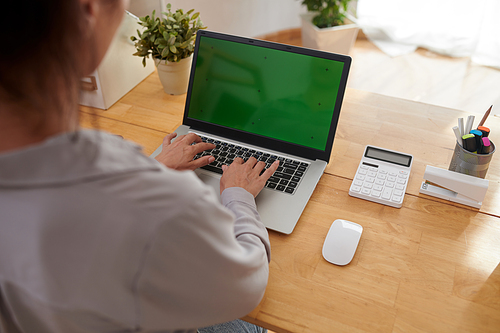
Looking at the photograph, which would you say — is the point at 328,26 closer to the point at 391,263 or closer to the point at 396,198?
the point at 396,198

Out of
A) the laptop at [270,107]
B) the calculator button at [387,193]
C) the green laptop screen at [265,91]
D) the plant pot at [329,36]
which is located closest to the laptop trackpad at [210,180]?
the laptop at [270,107]

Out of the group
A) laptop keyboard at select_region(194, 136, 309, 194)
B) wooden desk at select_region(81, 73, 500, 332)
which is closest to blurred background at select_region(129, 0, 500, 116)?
laptop keyboard at select_region(194, 136, 309, 194)

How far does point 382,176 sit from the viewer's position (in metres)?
0.99

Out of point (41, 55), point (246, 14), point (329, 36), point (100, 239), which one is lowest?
point (329, 36)

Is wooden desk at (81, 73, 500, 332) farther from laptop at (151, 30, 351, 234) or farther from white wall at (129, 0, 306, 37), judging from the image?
white wall at (129, 0, 306, 37)

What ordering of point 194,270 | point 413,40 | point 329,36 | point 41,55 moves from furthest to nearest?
1. point 413,40
2. point 329,36
3. point 194,270
4. point 41,55

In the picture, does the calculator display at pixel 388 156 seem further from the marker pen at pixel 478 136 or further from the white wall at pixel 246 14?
the white wall at pixel 246 14

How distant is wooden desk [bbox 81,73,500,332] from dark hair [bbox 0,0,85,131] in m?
0.05

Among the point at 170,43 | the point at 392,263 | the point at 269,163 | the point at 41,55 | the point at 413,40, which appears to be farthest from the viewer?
the point at 413,40

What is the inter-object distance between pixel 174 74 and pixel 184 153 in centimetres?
44

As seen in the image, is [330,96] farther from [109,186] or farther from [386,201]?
[109,186]

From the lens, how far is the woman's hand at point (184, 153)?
37.9 inches

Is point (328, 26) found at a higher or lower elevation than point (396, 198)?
lower

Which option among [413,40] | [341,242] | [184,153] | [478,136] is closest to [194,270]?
[341,242]
